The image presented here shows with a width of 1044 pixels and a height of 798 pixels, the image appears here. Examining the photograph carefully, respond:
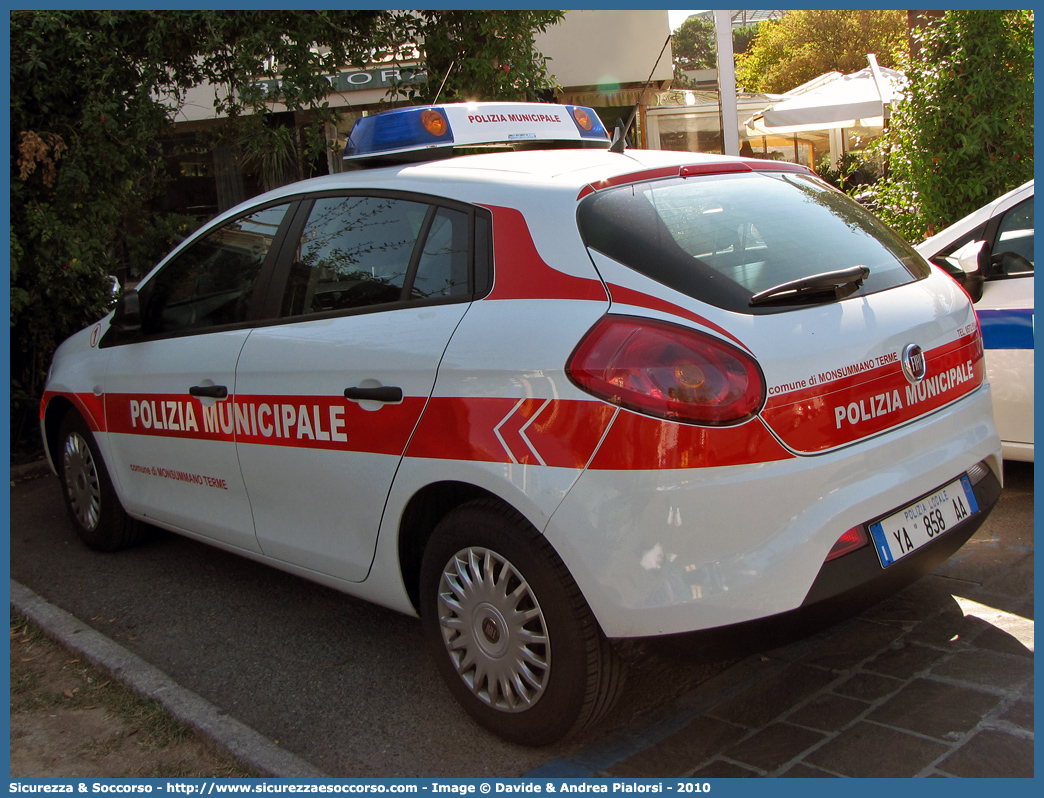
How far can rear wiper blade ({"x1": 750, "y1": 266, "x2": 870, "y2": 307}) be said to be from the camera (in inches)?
99.3

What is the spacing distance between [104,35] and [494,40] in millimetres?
2740

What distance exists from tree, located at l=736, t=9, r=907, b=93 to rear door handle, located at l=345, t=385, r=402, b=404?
3400cm

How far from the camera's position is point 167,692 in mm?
3248

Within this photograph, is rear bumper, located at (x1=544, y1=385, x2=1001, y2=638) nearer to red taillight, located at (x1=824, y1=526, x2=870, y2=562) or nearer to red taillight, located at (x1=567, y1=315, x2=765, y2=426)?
red taillight, located at (x1=824, y1=526, x2=870, y2=562)

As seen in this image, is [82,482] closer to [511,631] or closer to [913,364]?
[511,631]

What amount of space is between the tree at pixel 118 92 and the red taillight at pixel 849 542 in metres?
4.91

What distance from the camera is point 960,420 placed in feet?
9.37

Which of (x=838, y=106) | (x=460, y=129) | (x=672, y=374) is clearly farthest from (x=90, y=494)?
(x=838, y=106)

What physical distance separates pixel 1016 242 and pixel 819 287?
2424 millimetres

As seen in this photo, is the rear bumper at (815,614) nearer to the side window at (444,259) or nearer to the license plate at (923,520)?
the license plate at (923,520)

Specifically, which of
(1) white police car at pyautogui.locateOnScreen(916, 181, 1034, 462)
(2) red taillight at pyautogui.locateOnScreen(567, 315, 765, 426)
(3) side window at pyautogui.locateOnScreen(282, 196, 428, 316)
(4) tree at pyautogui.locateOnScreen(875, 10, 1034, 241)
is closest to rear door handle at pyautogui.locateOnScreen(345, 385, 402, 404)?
(3) side window at pyautogui.locateOnScreen(282, 196, 428, 316)

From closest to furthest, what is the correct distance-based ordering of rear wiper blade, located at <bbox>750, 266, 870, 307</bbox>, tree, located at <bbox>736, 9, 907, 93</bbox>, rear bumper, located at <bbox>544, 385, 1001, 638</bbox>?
rear bumper, located at <bbox>544, 385, 1001, 638</bbox>, rear wiper blade, located at <bbox>750, 266, 870, 307</bbox>, tree, located at <bbox>736, 9, 907, 93</bbox>

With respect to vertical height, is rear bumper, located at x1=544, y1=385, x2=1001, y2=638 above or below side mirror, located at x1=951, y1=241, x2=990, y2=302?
below

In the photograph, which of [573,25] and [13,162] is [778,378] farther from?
[573,25]
